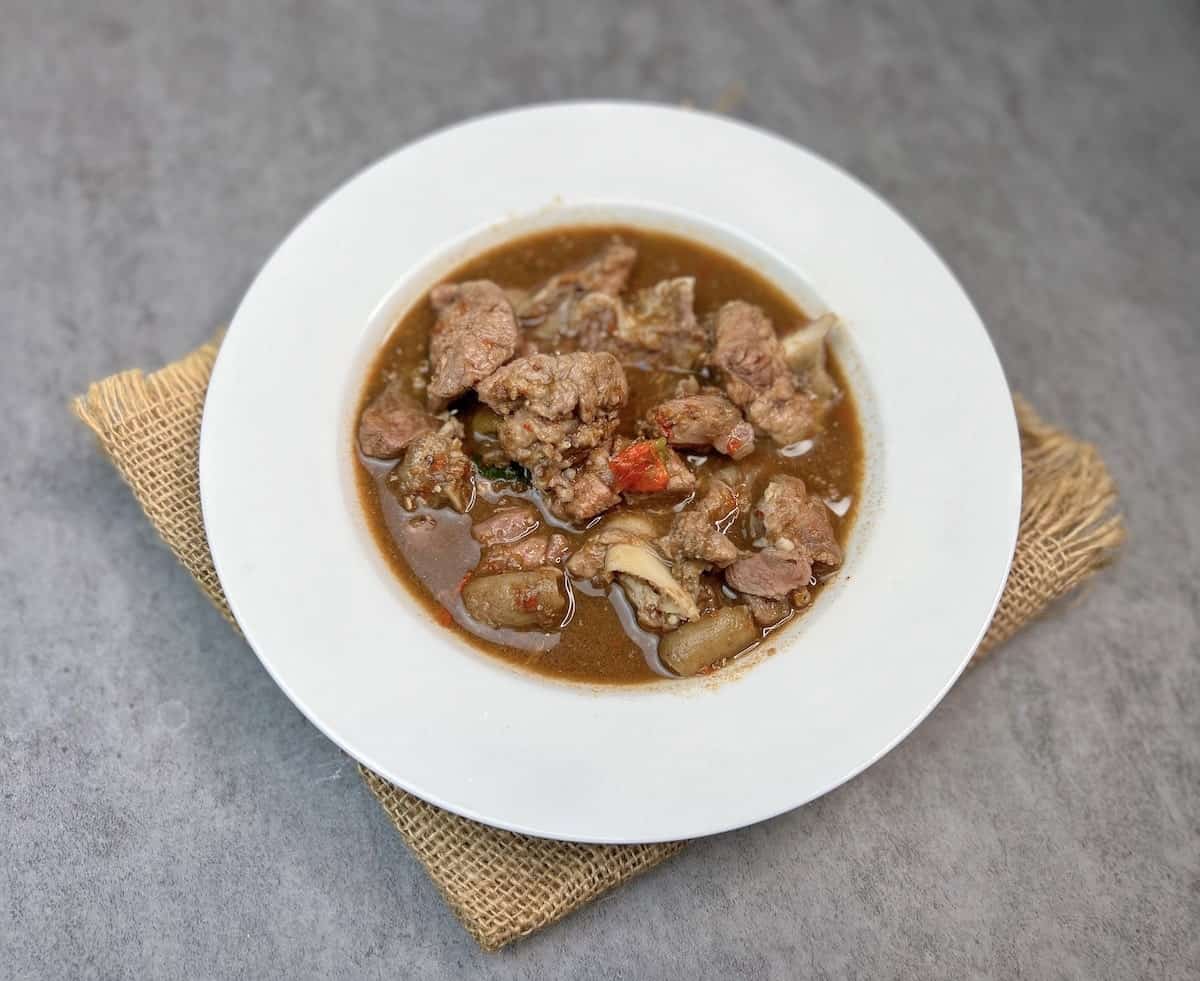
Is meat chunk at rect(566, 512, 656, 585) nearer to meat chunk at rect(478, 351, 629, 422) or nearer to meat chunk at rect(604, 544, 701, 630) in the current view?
meat chunk at rect(604, 544, 701, 630)

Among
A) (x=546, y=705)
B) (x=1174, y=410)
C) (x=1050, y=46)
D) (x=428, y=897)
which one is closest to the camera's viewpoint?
(x=546, y=705)

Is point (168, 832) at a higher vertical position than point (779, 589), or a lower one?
lower

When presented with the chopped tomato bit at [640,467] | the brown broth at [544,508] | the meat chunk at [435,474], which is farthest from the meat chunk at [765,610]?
the meat chunk at [435,474]

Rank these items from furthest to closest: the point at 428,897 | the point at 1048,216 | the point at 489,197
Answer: the point at 1048,216
the point at 489,197
the point at 428,897

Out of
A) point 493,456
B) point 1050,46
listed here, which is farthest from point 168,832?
point 1050,46

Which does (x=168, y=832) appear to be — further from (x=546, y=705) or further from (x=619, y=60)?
(x=619, y=60)

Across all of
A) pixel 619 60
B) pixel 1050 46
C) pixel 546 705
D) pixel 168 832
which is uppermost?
pixel 1050 46

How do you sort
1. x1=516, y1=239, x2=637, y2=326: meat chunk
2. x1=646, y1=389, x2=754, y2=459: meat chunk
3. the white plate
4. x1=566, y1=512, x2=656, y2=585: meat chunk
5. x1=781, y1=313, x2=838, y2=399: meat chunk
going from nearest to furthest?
the white plate < x1=566, y1=512, x2=656, y2=585: meat chunk < x1=646, y1=389, x2=754, y2=459: meat chunk < x1=781, y1=313, x2=838, y2=399: meat chunk < x1=516, y1=239, x2=637, y2=326: meat chunk

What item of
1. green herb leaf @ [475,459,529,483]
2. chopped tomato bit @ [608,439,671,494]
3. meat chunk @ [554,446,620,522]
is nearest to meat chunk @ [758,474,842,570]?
chopped tomato bit @ [608,439,671,494]
